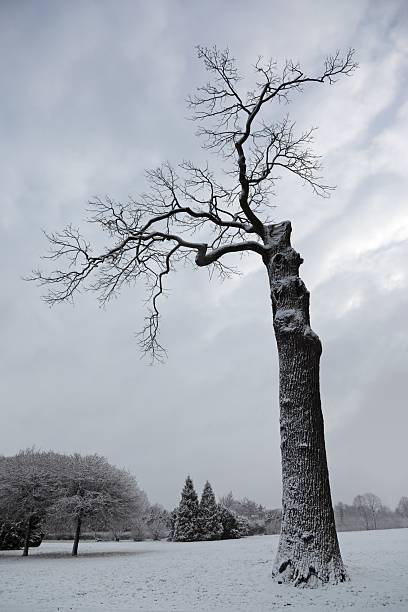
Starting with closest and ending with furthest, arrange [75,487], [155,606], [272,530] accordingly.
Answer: [155,606]
[75,487]
[272,530]

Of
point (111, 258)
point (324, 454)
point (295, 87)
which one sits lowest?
point (324, 454)

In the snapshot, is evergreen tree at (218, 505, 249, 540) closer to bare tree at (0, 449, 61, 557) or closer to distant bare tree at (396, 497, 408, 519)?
bare tree at (0, 449, 61, 557)

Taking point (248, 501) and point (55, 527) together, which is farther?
point (248, 501)

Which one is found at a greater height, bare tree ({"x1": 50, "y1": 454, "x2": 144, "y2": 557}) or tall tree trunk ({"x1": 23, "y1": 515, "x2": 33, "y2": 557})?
bare tree ({"x1": 50, "y1": 454, "x2": 144, "y2": 557})

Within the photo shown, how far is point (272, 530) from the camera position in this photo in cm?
4303

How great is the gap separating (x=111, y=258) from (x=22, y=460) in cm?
1248

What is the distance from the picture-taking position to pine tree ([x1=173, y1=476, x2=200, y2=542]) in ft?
99.0

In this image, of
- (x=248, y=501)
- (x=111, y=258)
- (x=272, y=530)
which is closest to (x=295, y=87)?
(x=111, y=258)

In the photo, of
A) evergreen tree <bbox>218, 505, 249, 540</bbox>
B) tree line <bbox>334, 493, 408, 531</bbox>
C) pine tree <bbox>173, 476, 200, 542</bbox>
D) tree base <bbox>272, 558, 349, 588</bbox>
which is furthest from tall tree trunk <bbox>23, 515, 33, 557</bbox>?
tree line <bbox>334, 493, 408, 531</bbox>

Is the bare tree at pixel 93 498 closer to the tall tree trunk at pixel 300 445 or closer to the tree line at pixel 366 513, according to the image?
the tall tree trunk at pixel 300 445

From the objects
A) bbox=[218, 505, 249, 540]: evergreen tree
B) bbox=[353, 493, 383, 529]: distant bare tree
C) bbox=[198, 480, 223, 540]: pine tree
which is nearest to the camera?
bbox=[198, 480, 223, 540]: pine tree

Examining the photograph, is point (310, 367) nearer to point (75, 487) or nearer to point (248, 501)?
point (75, 487)

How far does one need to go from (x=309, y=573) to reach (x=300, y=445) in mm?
1707

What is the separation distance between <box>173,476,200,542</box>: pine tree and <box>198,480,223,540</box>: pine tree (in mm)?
400
